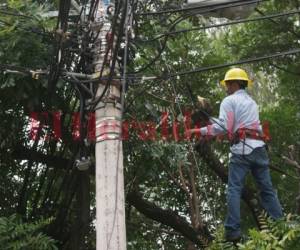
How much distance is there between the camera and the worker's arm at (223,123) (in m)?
5.79

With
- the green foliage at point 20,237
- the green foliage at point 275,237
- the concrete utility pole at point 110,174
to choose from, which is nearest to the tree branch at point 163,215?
the green foliage at point 20,237

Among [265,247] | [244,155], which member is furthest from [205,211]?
[265,247]

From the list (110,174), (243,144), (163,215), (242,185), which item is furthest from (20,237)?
(163,215)

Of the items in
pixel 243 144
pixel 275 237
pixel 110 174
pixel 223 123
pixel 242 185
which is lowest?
pixel 275 237

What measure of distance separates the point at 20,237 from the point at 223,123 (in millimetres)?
2358

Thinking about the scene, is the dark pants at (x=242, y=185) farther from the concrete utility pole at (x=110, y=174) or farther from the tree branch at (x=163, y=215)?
the tree branch at (x=163, y=215)

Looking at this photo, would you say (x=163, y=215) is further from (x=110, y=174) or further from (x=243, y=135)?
(x=110, y=174)

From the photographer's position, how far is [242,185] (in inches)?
229

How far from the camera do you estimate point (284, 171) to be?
30.8ft

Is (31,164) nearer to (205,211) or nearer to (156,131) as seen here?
(156,131)

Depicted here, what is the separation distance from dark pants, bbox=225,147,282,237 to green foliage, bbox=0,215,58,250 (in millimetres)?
1968

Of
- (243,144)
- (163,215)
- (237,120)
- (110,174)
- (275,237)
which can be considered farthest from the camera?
(163,215)

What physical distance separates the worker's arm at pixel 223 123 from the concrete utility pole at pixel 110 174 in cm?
107

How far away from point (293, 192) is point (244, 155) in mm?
4011
